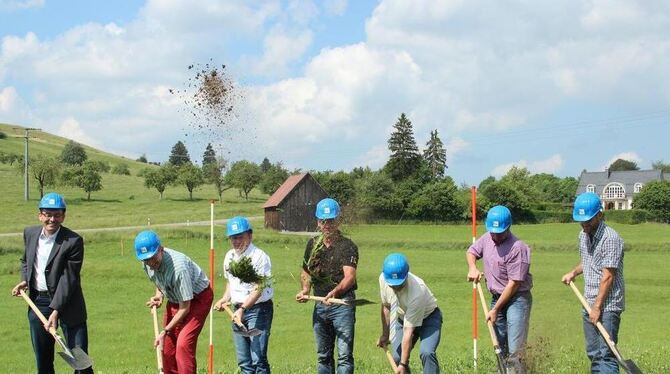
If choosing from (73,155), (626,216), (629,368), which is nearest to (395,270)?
(629,368)

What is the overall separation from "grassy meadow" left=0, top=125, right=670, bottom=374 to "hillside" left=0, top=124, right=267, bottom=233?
44 cm

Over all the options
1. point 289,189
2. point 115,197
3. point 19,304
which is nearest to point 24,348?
point 19,304

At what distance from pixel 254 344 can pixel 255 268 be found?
0.77 metres

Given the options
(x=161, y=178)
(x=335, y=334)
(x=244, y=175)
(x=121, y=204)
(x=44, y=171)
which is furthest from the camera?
(x=161, y=178)

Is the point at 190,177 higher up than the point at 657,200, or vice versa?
the point at 190,177

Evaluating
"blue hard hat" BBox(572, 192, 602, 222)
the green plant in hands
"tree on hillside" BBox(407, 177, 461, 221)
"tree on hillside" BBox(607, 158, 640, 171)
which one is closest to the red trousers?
the green plant in hands

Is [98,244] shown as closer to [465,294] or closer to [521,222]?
[465,294]

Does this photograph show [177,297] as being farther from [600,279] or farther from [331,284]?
[600,279]

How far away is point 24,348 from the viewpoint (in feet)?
55.3

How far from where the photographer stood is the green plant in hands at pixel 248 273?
7805 mm

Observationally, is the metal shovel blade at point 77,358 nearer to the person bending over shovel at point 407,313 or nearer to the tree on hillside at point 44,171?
the person bending over shovel at point 407,313

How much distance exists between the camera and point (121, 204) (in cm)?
7781

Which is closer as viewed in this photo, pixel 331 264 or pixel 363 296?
pixel 331 264

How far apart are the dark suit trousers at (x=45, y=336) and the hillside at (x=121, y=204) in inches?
1970
